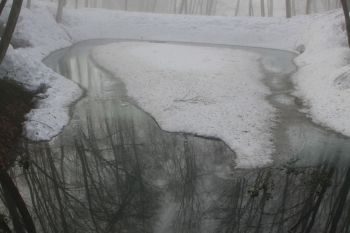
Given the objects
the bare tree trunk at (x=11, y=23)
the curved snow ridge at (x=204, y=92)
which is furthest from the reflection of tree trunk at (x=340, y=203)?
the bare tree trunk at (x=11, y=23)

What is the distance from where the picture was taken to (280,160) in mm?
12234

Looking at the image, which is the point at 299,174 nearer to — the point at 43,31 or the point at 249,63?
the point at 249,63

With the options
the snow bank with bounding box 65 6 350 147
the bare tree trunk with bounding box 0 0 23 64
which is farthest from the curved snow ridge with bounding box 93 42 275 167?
the bare tree trunk with bounding box 0 0 23 64

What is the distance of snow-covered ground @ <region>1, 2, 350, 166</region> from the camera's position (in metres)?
16.0

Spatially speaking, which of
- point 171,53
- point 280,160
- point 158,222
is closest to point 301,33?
point 171,53

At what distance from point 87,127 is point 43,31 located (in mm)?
18125

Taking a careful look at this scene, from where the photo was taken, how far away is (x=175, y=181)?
11016 mm

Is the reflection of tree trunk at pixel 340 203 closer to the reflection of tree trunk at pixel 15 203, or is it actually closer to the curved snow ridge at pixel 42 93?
the reflection of tree trunk at pixel 15 203

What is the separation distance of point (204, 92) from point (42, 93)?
24.1 ft

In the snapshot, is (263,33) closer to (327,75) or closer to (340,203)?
(327,75)

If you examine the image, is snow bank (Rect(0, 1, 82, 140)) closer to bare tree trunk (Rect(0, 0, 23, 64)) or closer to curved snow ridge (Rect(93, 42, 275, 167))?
bare tree trunk (Rect(0, 0, 23, 64))

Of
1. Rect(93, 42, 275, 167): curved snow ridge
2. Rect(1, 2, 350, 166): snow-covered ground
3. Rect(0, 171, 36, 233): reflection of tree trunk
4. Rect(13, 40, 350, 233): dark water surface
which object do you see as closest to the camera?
Rect(0, 171, 36, 233): reflection of tree trunk

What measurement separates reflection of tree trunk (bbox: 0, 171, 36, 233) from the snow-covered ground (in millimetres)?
2992

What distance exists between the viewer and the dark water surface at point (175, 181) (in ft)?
30.0
